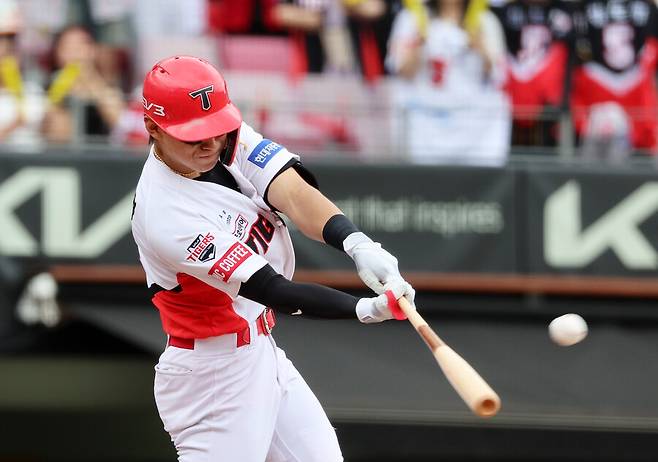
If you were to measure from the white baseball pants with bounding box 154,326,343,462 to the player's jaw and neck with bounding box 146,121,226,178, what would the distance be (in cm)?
56

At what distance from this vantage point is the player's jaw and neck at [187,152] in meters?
3.72

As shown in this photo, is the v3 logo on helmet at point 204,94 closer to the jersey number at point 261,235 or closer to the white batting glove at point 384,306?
the jersey number at point 261,235

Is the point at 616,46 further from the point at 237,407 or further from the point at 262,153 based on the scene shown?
the point at 237,407

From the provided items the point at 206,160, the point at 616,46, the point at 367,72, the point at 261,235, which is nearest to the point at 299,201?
the point at 261,235

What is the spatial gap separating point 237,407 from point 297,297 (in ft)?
1.74

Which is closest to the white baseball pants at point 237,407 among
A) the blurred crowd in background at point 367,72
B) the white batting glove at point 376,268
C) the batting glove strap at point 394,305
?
the white batting glove at point 376,268

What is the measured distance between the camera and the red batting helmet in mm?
3666

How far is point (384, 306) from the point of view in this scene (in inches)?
137

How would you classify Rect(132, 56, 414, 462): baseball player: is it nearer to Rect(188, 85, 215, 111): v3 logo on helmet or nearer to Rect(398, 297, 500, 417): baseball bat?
Rect(188, 85, 215, 111): v3 logo on helmet

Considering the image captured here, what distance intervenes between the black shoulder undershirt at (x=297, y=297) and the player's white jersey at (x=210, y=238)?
42 mm

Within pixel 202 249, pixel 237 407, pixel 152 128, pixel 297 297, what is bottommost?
pixel 237 407

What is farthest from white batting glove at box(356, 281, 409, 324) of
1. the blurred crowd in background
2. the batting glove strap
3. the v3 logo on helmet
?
the blurred crowd in background

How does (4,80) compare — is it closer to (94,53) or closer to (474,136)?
(94,53)

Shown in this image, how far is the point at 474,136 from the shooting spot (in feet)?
22.7
